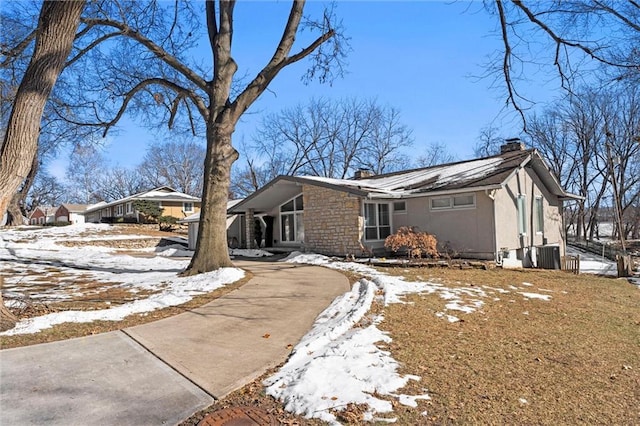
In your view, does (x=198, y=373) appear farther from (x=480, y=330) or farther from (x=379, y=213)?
(x=379, y=213)

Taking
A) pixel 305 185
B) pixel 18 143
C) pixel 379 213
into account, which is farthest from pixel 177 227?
pixel 18 143

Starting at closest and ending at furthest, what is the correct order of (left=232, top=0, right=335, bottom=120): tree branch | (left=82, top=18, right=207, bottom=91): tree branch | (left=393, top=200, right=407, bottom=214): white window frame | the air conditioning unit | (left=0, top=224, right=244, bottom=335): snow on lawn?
(left=0, top=224, right=244, bottom=335): snow on lawn
(left=82, top=18, right=207, bottom=91): tree branch
(left=232, top=0, right=335, bottom=120): tree branch
(left=393, top=200, right=407, bottom=214): white window frame
the air conditioning unit

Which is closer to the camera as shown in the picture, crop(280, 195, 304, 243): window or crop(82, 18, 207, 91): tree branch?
crop(82, 18, 207, 91): tree branch

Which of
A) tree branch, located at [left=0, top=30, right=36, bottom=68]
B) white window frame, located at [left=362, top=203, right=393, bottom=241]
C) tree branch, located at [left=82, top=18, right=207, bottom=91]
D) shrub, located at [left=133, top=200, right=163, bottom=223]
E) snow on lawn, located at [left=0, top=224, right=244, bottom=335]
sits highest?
tree branch, located at [left=82, top=18, right=207, bottom=91]

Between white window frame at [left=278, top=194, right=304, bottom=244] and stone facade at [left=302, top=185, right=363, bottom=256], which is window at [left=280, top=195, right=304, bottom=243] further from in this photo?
stone facade at [left=302, top=185, right=363, bottom=256]

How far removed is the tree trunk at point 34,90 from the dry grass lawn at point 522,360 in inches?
219

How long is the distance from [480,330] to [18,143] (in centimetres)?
703

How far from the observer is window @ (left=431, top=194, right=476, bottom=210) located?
14164 mm

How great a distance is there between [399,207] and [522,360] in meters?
12.1

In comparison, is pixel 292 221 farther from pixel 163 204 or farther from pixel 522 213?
pixel 163 204

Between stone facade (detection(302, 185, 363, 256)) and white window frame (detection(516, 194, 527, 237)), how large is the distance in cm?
653

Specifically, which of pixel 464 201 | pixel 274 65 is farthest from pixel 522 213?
pixel 274 65

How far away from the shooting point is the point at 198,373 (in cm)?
394

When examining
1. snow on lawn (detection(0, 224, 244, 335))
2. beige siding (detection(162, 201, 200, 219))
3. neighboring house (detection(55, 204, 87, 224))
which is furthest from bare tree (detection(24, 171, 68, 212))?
snow on lawn (detection(0, 224, 244, 335))
